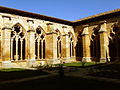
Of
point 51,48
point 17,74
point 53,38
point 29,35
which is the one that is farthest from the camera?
point 51,48

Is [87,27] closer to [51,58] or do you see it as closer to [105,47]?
[105,47]

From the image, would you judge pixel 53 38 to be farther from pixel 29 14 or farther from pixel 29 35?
pixel 29 14

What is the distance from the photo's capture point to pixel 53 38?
19609 mm

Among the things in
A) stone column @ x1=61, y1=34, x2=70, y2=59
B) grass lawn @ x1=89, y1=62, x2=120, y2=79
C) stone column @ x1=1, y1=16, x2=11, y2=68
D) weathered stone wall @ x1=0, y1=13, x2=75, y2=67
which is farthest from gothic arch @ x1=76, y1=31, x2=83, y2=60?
stone column @ x1=1, y1=16, x2=11, y2=68

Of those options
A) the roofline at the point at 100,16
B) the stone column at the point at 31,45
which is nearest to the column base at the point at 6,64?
the stone column at the point at 31,45

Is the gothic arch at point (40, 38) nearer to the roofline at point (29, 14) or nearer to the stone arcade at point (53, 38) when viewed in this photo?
the stone arcade at point (53, 38)

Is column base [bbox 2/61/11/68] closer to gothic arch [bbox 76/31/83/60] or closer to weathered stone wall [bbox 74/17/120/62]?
weathered stone wall [bbox 74/17/120/62]

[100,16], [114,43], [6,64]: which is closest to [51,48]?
[6,64]

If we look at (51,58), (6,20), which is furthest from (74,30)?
(6,20)

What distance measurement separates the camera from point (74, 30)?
25016mm

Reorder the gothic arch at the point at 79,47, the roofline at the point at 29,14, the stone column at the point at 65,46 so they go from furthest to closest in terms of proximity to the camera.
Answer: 1. the gothic arch at the point at 79,47
2. the stone column at the point at 65,46
3. the roofline at the point at 29,14

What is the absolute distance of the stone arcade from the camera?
1641 cm

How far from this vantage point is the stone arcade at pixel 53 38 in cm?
1641

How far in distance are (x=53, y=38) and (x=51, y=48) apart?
1.57m
